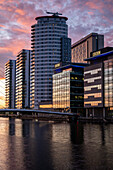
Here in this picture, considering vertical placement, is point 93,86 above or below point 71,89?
above

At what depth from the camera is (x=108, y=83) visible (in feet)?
449

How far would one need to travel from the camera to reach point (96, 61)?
14875 centimetres

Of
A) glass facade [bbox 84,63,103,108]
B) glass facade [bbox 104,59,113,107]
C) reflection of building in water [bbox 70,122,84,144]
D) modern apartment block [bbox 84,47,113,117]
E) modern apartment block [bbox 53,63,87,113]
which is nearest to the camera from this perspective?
reflection of building in water [bbox 70,122,84,144]

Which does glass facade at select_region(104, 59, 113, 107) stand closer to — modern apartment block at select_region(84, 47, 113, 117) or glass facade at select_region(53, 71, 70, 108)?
modern apartment block at select_region(84, 47, 113, 117)

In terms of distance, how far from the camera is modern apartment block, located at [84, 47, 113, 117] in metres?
137

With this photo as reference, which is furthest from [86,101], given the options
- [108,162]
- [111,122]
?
[108,162]

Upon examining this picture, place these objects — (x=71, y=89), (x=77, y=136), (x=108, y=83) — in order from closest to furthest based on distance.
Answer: (x=77, y=136) < (x=108, y=83) < (x=71, y=89)

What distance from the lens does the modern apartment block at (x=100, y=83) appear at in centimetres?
13675

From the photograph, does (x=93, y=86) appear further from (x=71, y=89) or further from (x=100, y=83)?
(x=71, y=89)

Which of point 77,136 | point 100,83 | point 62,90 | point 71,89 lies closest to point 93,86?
point 100,83

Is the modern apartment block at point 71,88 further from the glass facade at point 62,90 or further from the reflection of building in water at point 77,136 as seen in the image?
the reflection of building in water at point 77,136

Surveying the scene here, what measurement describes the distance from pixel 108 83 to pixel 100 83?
5204 millimetres

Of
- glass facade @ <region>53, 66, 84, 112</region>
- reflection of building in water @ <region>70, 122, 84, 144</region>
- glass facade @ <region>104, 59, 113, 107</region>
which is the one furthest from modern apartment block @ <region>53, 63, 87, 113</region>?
reflection of building in water @ <region>70, 122, 84, 144</region>

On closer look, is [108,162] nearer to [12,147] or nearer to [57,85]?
[12,147]
